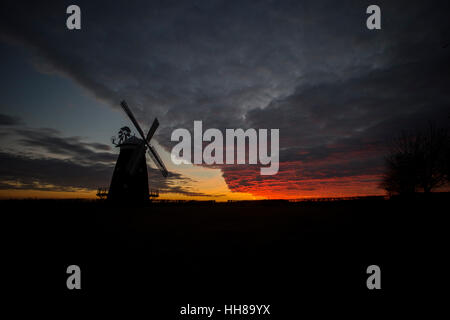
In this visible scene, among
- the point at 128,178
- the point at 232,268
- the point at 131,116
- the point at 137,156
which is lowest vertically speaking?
the point at 232,268

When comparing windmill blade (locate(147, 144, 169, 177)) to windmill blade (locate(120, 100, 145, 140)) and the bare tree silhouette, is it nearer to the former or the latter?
windmill blade (locate(120, 100, 145, 140))

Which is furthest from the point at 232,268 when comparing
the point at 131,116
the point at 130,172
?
the point at 131,116

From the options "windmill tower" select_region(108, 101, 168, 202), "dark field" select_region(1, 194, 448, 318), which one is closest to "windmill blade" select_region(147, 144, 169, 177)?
"windmill tower" select_region(108, 101, 168, 202)

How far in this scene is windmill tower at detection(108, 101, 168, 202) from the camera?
87.4 ft

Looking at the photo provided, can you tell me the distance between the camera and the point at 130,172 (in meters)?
26.8

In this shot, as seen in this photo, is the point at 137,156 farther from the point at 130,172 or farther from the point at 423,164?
the point at 423,164

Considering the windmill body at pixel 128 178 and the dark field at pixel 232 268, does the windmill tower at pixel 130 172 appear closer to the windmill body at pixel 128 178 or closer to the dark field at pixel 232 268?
the windmill body at pixel 128 178

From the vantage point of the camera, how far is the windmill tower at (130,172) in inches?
1049

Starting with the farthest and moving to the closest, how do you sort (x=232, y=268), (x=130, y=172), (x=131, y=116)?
(x=131, y=116) < (x=130, y=172) < (x=232, y=268)

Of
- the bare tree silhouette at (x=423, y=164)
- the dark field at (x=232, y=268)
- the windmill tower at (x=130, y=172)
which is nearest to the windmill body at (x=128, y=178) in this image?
the windmill tower at (x=130, y=172)
